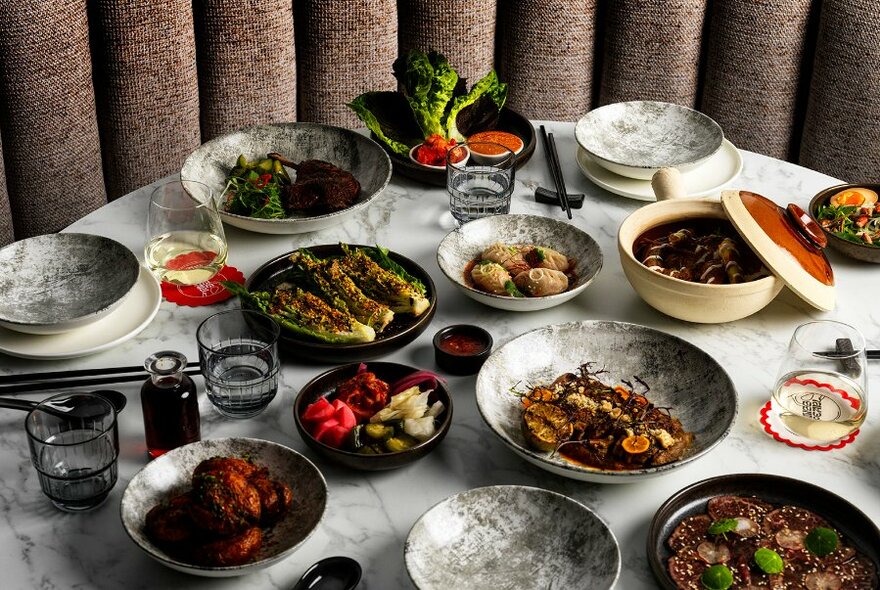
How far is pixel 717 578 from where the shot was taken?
131 centimetres

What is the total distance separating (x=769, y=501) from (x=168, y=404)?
0.92m

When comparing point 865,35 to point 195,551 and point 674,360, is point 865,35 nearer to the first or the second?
point 674,360

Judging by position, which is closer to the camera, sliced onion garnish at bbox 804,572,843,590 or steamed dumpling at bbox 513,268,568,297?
sliced onion garnish at bbox 804,572,843,590

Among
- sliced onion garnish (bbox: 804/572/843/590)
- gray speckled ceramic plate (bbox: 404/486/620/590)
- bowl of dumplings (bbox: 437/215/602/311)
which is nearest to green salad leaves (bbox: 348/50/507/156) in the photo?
bowl of dumplings (bbox: 437/215/602/311)

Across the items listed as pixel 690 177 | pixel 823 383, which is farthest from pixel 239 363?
pixel 690 177

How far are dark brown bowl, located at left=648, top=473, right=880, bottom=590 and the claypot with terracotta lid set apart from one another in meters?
0.43

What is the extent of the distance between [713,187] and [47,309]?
4.86 ft

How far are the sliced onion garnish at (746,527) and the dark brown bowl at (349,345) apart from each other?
2.20 ft

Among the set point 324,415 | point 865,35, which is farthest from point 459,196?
point 865,35

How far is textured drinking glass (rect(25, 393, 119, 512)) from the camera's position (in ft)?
4.66

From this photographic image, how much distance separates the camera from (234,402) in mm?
1630

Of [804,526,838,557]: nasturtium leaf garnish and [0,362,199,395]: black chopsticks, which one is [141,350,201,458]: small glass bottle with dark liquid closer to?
[0,362,199,395]: black chopsticks

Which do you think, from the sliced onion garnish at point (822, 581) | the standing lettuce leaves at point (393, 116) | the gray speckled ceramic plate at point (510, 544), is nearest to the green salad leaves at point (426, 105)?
the standing lettuce leaves at point (393, 116)

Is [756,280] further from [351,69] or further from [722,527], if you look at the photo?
[351,69]
